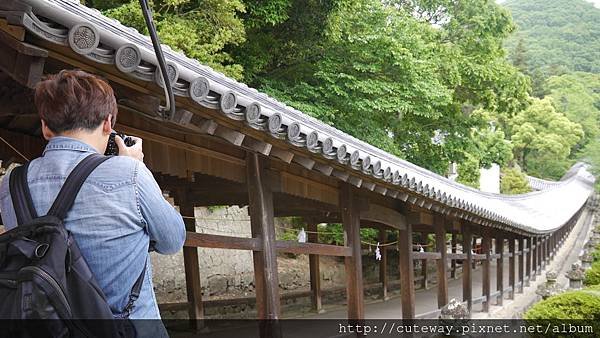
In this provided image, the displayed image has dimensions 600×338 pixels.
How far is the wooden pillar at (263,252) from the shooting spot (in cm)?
519

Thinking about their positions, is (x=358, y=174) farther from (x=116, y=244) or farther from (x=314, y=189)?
(x=116, y=244)

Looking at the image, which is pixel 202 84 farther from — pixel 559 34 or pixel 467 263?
pixel 559 34

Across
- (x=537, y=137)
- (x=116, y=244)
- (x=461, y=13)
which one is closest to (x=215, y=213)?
(x=461, y=13)

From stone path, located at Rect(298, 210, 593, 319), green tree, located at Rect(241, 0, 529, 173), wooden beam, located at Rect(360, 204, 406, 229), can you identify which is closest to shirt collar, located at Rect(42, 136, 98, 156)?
wooden beam, located at Rect(360, 204, 406, 229)

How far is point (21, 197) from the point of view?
6.16 feet

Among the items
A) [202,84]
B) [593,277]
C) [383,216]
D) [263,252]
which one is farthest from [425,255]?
[202,84]

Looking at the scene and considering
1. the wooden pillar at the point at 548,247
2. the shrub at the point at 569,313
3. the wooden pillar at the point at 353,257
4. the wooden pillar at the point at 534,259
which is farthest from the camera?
the wooden pillar at the point at 548,247

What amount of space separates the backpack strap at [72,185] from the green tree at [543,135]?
44313 mm

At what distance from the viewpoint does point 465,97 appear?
19.0m

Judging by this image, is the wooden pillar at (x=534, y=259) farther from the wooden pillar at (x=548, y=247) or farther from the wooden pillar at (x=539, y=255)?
the wooden pillar at (x=548, y=247)

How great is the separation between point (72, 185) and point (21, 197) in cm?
17

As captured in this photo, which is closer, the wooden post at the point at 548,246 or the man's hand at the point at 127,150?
the man's hand at the point at 127,150

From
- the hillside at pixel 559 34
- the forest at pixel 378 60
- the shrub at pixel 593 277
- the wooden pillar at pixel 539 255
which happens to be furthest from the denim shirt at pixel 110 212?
the hillside at pixel 559 34

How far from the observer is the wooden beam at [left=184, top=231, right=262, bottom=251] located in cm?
435
